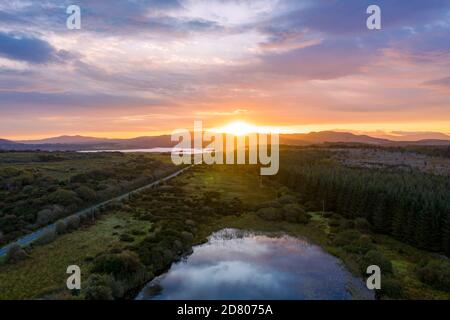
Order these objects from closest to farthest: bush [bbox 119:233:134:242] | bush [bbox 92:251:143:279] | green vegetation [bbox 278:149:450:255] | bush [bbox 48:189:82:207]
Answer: bush [bbox 92:251:143:279]
green vegetation [bbox 278:149:450:255]
bush [bbox 119:233:134:242]
bush [bbox 48:189:82:207]

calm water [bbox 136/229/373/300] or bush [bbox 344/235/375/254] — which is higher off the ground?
bush [bbox 344/235/375/254]

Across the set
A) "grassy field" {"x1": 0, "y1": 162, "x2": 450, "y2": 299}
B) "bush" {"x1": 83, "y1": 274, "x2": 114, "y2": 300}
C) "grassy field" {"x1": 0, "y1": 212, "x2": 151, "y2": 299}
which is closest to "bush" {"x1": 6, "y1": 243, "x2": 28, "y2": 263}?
"grassy field" {"x1": 0, "y1": 212, "x2": 151, "y2": 299}

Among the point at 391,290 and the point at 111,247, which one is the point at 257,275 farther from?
the point at 111,247

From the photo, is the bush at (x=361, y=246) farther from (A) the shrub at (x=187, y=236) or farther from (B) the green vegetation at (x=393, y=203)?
(A) the shrub at (x=187, y=236)

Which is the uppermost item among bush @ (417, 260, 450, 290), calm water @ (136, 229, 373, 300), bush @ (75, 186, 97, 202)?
bush @ (75, 186, 97, 202)

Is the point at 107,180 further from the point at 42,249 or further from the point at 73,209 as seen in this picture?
the point at 42,249

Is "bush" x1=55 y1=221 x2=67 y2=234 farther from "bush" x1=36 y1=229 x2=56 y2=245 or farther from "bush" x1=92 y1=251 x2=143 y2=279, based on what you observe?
"bush" x1=92 y1=251 x2=143 y2=279
